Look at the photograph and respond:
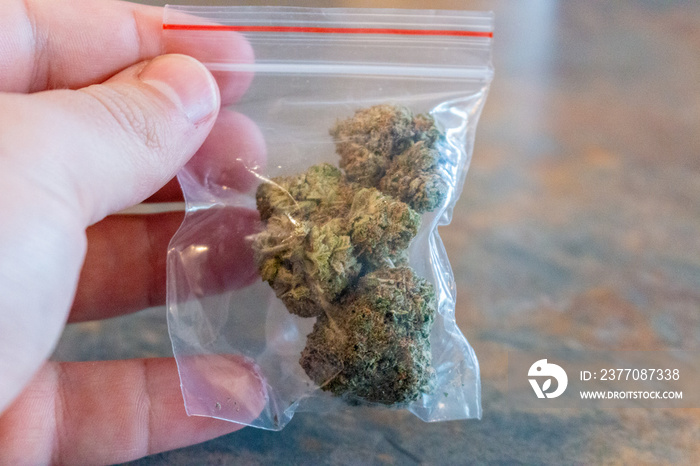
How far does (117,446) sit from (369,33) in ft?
3.11

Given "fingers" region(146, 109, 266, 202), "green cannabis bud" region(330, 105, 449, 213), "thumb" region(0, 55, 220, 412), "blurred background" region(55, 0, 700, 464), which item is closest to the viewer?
"thumb" region(0, 55, 220, 412)

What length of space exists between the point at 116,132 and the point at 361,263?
436mm

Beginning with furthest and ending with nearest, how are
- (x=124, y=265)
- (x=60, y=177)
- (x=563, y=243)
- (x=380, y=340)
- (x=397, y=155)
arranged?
1. (x=563, y=243)
2. (x=124, y=265)
3. (x=397, y=155)
4. (x=380, y=340)
5. (x=60, y=177)

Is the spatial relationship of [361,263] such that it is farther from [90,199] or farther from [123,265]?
[123,265]

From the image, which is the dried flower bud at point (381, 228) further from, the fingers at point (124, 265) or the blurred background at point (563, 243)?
the blurred background at point (563, 243)

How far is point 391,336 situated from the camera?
887mm

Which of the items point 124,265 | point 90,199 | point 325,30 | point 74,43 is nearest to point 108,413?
point 124,265

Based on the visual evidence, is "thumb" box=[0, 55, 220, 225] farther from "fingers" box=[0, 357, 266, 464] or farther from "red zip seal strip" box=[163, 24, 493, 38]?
"fingers" box=[0, 357, 266, 464]

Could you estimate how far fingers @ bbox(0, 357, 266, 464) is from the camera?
104 cm

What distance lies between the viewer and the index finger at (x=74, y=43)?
1.03 meters

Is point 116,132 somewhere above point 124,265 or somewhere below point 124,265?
above

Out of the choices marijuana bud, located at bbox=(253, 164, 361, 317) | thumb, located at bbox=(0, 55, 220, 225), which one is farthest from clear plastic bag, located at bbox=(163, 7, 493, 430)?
thumb, located at bbox=(0, 55, 220, 225)

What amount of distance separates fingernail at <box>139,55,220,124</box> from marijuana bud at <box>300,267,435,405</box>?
408 millimetres

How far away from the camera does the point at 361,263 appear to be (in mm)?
935
